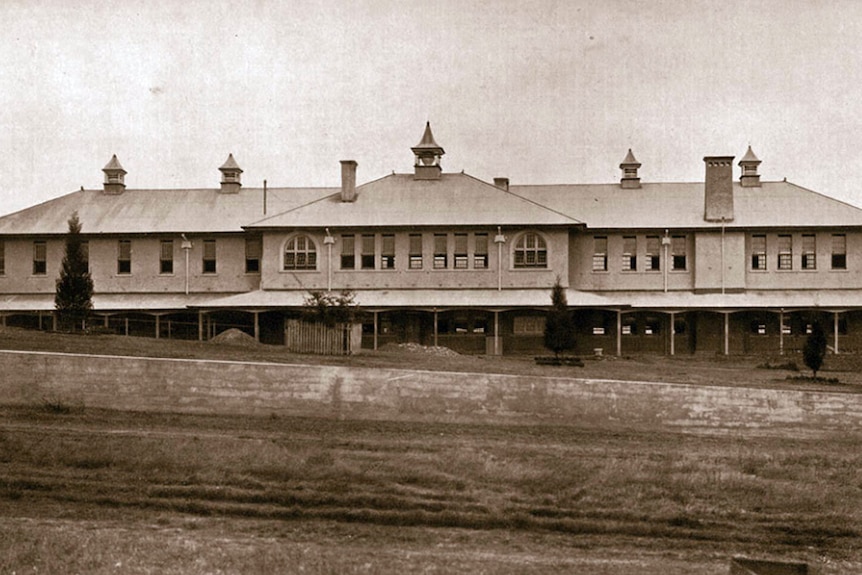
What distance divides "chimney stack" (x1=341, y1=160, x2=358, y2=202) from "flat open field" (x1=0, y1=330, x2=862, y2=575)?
71.8 ft

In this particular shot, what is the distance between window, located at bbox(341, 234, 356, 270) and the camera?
42969mm

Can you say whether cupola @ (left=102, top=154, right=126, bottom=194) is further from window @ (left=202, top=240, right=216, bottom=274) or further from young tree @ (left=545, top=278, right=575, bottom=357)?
young tree @ (left=545, top=278, right=575, bottom=357)

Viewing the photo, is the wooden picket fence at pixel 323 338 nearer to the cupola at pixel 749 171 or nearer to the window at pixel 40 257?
the window at pixel 40 257

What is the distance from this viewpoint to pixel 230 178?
49.2 metres

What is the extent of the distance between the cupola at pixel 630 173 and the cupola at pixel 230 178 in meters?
18.6

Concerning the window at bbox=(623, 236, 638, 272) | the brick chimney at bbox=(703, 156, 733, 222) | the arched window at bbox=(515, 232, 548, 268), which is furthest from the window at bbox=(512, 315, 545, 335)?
the brick chimney at bbox=(703, 156, 733, 222)

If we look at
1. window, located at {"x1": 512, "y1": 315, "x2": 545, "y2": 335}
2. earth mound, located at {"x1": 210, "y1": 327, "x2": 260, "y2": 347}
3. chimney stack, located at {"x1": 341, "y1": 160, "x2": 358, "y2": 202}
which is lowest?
earth mound, located at {"x1": 210, "y1": 327, "x2": 260, "y2": 347}

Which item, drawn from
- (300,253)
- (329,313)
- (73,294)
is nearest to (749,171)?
(300,253)

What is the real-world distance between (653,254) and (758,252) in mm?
4467

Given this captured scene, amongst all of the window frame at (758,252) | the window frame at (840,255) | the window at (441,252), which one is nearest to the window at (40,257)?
the window at (441,252)

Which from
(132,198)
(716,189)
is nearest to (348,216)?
(132,198)

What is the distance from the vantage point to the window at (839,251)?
143 feet

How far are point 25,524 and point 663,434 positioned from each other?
13.7 meters

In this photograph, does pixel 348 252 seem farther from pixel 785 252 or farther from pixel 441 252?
pixel 785 252
